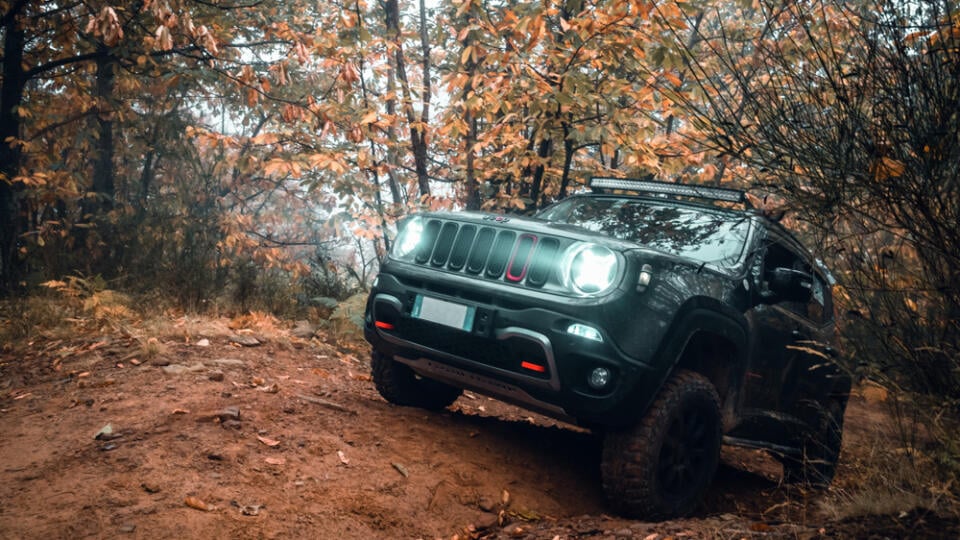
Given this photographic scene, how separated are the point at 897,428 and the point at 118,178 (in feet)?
41.1

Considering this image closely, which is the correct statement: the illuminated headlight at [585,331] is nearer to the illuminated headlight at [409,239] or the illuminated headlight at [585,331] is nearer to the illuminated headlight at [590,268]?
the illuminated headlight at [590,268]

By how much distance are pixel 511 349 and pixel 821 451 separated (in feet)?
9.62

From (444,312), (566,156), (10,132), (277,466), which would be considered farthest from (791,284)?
(10,132)

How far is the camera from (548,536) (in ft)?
11.7

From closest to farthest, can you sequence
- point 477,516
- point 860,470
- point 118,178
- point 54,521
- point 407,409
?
point 54,521
point 477,516
point 860,470
point 407,409
point 118,178

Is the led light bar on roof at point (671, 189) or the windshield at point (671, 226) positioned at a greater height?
the led light bar on roof at point (671, 189)

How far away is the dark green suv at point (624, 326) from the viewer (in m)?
3.75

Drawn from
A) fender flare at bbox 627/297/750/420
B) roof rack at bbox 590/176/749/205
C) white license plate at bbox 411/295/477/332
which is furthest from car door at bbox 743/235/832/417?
white license plate at bbox 411/295/477/332

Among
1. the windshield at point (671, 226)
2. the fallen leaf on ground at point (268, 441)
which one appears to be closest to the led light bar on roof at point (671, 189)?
the windshield at point (671, 226)

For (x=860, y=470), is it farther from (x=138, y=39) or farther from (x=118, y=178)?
(x=118, y=178)

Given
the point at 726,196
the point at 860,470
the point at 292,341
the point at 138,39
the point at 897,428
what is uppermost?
the point at 138,39

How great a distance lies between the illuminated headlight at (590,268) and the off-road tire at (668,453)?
691 mm

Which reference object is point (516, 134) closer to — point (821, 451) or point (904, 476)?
point (821, 451)

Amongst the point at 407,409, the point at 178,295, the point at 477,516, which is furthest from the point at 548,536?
the point at 178,295
